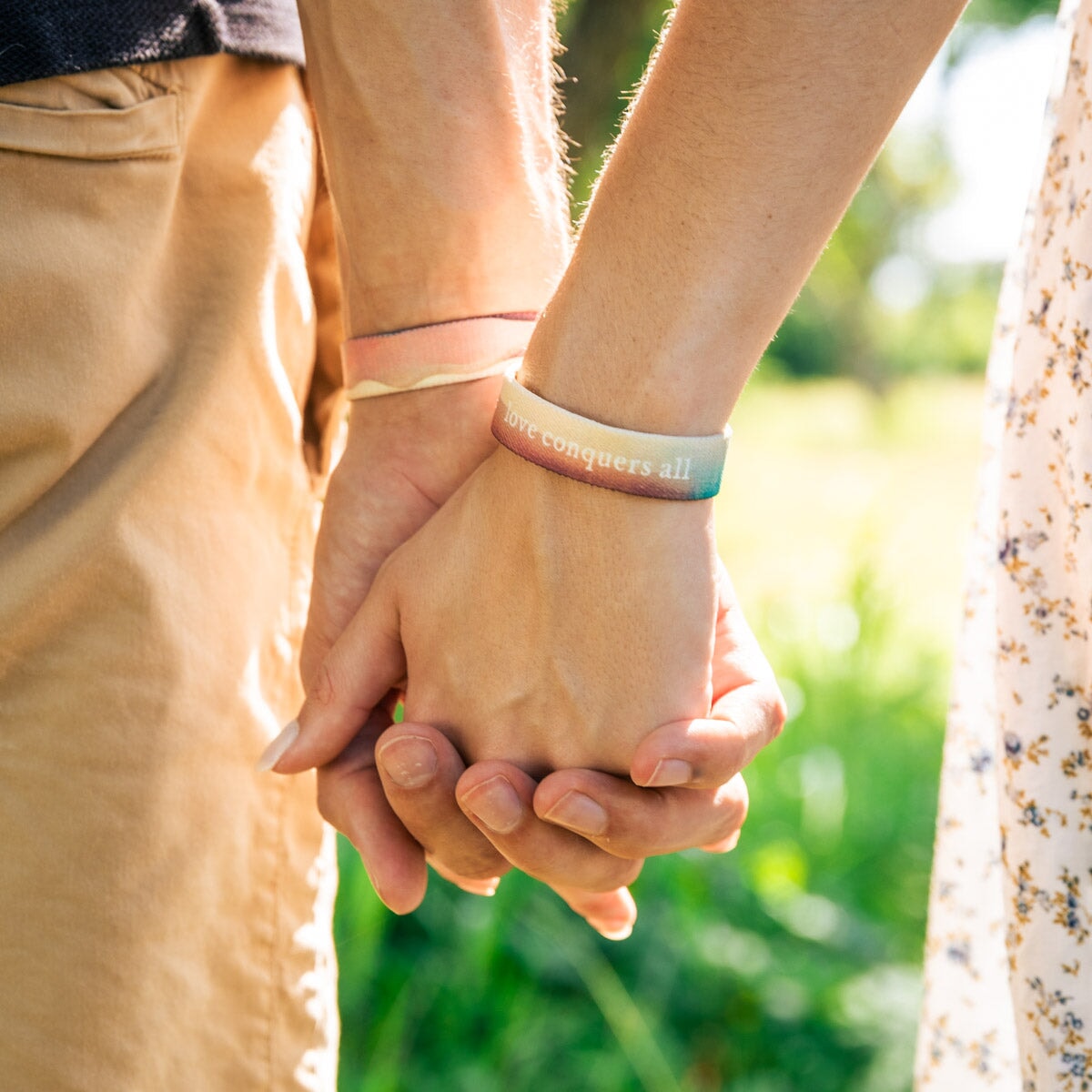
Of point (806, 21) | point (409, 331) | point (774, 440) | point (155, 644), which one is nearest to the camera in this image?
point (806, 21)

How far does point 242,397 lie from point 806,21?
51cm

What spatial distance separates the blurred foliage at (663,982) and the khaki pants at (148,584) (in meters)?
1.09

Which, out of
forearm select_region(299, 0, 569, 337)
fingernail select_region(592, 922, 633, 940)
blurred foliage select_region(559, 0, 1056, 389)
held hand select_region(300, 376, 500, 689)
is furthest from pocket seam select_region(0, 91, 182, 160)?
blurred foliage select_region(559, 0, 1056, 389)

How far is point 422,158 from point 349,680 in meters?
0.44

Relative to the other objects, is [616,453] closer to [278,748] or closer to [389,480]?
[389,480]

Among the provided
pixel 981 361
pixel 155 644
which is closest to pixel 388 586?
pixel 155 644

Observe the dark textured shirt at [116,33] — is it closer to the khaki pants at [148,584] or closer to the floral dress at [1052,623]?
the khaki pants at [148,584]

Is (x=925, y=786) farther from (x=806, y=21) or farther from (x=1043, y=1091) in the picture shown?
(x=806, y=21)

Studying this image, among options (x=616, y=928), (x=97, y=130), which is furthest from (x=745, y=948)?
(x=97, y=130)

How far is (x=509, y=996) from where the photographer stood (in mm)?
2129

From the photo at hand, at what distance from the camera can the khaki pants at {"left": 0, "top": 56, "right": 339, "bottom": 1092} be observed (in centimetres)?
84

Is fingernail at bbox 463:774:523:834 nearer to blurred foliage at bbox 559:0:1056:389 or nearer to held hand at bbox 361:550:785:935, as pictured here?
held hand at bbox 361:550:785:935

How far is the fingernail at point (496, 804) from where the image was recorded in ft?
2.85

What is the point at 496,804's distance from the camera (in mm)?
869
